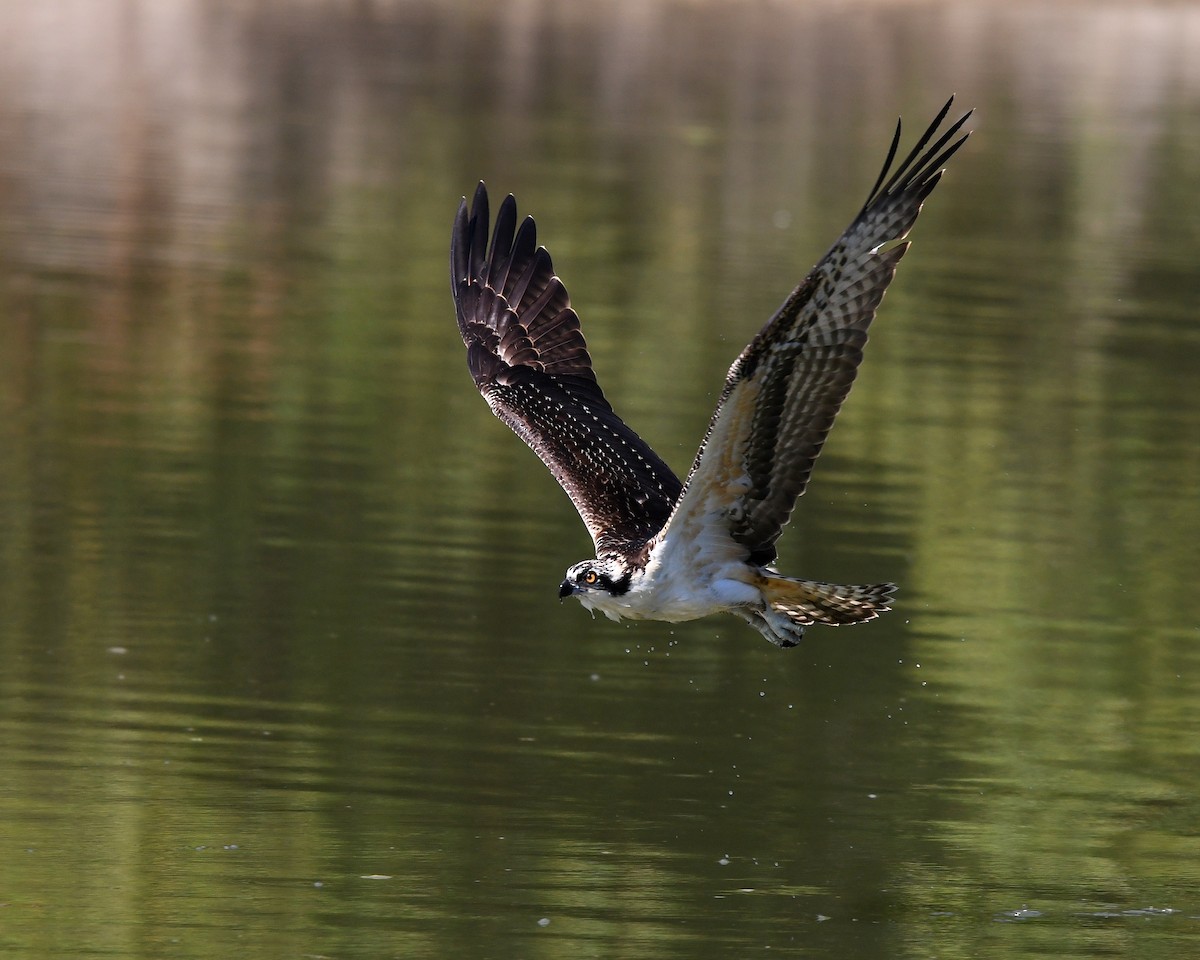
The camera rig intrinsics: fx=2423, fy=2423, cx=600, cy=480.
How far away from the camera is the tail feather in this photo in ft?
32.4

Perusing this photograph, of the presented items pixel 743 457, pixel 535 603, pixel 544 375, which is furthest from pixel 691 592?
pixel 535 603

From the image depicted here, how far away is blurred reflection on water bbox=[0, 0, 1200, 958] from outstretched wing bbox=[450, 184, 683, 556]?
1098 mm

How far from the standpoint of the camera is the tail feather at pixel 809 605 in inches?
389

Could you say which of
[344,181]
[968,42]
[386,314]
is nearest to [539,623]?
[386,314]

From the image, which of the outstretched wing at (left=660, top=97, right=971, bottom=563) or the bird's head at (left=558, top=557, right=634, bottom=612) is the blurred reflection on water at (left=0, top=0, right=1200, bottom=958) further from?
the outstretched wing at (left=660, top=97, right=971, bottom=563)

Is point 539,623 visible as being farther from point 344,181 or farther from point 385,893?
point 344,181

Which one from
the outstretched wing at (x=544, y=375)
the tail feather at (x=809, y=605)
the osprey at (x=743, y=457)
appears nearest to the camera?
the osprey at (x=743, y=457)

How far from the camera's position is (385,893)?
901 centimetres

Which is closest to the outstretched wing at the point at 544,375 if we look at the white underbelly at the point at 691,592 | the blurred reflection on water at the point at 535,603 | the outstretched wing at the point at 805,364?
the white underbelly at the point at 691,592

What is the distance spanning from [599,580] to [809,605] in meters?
0.90

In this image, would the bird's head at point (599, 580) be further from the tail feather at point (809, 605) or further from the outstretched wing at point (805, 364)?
the tail feather at point (809, 605)

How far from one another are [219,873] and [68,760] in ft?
5.07

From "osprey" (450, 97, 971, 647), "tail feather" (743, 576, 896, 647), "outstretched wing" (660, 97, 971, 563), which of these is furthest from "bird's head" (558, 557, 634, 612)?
"tail feather" (743, 576, 896, 647)

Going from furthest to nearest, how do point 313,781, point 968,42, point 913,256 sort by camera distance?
point 968,42
point 913,256
point 313,781
